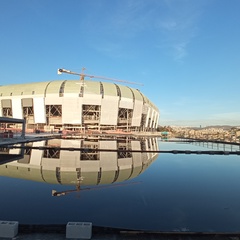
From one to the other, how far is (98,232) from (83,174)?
656cm

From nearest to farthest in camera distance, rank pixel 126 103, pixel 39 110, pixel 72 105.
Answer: pixel 72 105
pixel 39 110
pixel 126 103

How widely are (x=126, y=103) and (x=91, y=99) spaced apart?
11222 millimetres

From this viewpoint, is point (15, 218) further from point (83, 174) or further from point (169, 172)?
point (169, 172)

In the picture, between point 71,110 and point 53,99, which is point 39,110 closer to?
point 53,99

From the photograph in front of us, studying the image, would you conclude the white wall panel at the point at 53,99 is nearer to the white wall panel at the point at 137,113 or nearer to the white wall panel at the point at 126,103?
the white wall panel at the point at 126,103

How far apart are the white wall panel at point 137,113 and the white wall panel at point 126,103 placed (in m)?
2.17

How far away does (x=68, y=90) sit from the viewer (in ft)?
228

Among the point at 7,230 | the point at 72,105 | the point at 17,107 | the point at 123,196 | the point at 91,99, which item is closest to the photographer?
the point at 7,230

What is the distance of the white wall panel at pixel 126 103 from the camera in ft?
240

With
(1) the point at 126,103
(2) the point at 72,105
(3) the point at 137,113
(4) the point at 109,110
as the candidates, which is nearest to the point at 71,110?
(2) the point at 72,105

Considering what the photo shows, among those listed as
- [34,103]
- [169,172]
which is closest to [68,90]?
[34,103]

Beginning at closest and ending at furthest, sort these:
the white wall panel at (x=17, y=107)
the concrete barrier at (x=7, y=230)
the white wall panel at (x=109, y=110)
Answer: the concrete barrier at (x=7, y=230) → the white wall panel at (x=109, y=110) → the white wall panel at (x=17, y=107)

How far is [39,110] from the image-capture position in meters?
69.7

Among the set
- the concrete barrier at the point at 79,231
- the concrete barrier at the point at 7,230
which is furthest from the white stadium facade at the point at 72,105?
the concrete barrier at the point at 79,231
